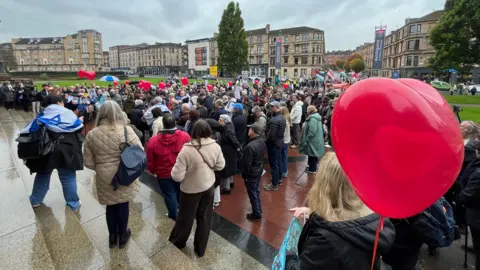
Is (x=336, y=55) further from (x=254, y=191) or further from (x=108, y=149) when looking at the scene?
(x=108, y=149)

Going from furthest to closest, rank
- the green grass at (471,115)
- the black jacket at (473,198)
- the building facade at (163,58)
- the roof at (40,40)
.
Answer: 1. the roof at (40,40)
2. the building facade at (163,58)
3. the green grass at (471,115)
4. the black jacket at (473,198)

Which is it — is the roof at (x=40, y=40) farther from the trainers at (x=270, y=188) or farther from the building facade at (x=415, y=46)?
the trainers at (x=270, y=188)

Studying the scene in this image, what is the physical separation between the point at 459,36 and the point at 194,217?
1136 inches

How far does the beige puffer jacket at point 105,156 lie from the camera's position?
3.00 m

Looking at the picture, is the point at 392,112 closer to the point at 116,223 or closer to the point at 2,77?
the point at 116,223

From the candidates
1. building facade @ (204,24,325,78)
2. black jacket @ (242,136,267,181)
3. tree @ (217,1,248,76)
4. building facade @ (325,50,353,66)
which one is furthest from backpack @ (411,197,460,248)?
building facade @ (325,50,353,66)

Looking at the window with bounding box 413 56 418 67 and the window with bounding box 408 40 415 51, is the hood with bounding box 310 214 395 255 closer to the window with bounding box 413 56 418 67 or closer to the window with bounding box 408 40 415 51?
the window with bounding box 413 56 418 67

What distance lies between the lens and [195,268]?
295 centimetres

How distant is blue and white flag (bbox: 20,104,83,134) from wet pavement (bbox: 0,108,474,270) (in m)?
1.13

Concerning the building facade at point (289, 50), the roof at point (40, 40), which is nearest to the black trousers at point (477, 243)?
the building facade at point (289, 50)

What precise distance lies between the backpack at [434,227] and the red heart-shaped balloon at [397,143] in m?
1.26

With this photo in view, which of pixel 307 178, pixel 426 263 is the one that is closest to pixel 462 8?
pixel 307 178

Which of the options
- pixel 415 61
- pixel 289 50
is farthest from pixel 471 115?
pixel 289 50

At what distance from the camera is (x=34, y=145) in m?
3.51
